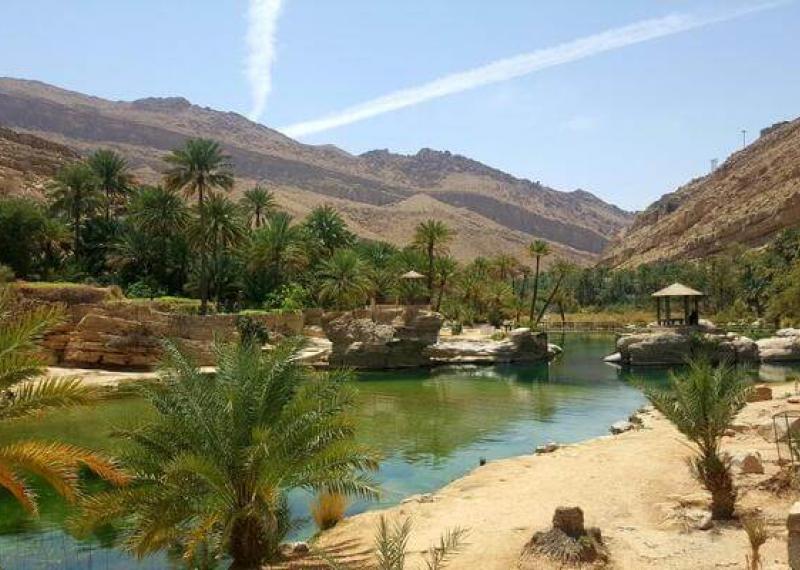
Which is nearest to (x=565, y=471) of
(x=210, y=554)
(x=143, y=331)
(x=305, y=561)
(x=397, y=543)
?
(x=305, y=561)

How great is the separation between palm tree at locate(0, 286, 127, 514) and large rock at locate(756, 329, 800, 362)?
42.2 meters

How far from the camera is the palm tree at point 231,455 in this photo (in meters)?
8.91

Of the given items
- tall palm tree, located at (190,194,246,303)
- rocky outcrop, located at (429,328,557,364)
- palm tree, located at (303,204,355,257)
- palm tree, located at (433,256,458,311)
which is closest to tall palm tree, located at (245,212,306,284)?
tall palm tree, located at (190,194,246,303)

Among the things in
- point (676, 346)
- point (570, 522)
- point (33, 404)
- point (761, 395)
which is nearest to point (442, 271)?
point (676, 346)

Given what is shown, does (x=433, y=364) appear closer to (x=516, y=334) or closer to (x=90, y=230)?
(x=516, y=334)

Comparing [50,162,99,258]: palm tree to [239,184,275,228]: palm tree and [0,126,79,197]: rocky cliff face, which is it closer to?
[239,184,275,228]: palm tree

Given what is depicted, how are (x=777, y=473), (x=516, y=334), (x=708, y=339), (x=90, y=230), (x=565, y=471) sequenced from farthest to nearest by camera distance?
(x=90, y=230), (x=516, y=334), (x=708, y=339), (x=565, y=471), (x=777, y=473)

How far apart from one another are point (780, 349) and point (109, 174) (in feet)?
162

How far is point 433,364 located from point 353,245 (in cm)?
2508

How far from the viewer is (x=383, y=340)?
40938mm

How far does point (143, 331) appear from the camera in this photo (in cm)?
3559

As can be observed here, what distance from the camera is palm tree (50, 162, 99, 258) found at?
51.5m

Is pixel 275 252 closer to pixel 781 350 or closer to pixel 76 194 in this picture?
pixel 76 194

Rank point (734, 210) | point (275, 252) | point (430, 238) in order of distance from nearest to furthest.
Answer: point (275, 252) < point (430, 238) < point (734, 210)
